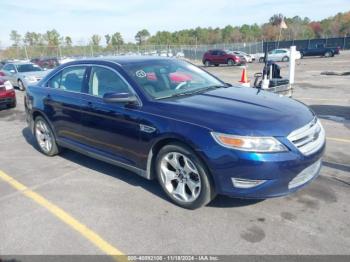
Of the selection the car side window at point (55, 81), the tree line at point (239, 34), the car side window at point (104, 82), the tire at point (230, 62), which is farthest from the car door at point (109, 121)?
the tree line at point (239, 34)

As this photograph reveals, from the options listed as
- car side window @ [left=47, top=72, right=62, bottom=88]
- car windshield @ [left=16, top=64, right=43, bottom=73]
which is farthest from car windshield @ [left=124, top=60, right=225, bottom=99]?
car windshield @ [left=16, top=64, right=43, bottom=73]

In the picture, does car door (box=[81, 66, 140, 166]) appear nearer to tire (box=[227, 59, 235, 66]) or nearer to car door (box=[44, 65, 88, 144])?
car door (box=[44, 65, 88, 144])

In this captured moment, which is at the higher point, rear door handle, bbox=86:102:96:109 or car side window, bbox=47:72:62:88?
car side window, bbox=47:72:62:88

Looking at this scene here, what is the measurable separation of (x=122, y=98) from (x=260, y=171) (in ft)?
5.69

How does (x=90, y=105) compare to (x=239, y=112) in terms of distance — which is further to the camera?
(x=90, y=105)

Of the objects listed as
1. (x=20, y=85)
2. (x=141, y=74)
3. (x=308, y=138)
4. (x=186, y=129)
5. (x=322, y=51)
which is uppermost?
(x=141, y=74)

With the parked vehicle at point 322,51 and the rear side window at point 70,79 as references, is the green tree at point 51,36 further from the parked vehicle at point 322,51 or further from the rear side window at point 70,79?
the rear side window at point 70,79

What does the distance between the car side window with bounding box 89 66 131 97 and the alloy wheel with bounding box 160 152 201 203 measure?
1.03 meters

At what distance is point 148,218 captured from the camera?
3.72m

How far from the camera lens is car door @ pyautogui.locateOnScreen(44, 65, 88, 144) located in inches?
194

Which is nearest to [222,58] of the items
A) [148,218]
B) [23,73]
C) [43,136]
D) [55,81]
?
[23,73]

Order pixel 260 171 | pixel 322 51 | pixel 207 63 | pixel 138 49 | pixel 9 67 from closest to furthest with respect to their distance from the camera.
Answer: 1. pixel 260 171
2. pixel 9 67
3. pixel 207 63
4. pixel 322 51
5. pixel 138 49

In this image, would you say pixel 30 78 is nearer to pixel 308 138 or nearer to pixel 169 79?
pixel 169 79

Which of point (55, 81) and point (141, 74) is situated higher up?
point (141, 74)
